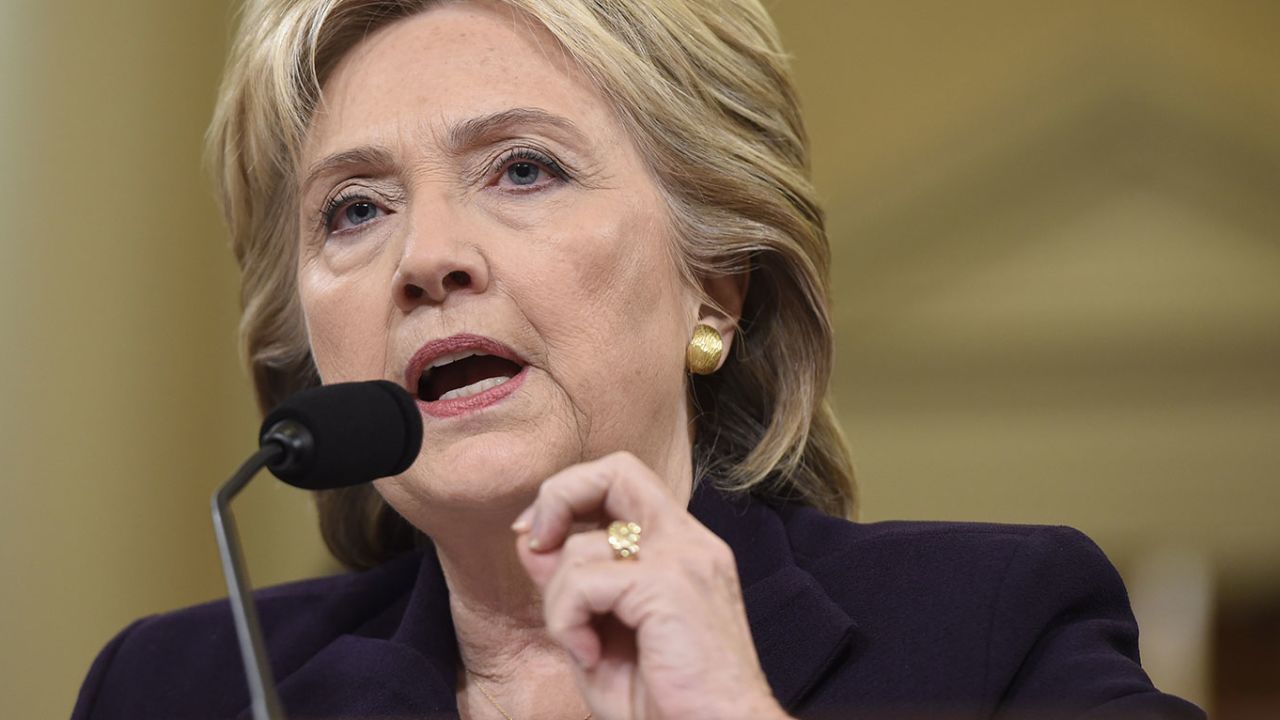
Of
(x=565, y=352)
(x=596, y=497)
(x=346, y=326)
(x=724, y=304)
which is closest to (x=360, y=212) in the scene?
(x=346, y=326)

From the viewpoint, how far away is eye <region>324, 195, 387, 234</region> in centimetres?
185

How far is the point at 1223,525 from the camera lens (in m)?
4.64

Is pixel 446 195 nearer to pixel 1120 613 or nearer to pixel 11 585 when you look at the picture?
pixel 1120 613

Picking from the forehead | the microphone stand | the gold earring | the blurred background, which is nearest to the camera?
the microphone stand

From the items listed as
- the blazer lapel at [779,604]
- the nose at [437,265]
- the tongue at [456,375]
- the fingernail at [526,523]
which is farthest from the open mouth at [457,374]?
the fingernail at [526,523]

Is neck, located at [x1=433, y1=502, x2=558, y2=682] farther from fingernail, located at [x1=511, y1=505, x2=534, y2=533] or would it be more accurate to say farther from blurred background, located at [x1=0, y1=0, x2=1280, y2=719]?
blurred background, located at [x1=0, y1=0, x2=1280, y2=719]

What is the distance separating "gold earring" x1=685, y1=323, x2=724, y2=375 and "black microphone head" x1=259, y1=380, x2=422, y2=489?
54 centimetres

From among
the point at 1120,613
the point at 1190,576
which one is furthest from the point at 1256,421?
the point at 1120,613

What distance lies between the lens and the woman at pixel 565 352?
1.65m

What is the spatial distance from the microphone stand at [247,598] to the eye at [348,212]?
0.63 meters

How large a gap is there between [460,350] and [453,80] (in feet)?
1.13

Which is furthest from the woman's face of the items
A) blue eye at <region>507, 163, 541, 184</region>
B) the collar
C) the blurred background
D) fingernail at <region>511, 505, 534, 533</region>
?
the blurred background

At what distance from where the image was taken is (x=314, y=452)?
127 centimetres

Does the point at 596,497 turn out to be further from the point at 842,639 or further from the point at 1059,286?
the point at 1059,286
